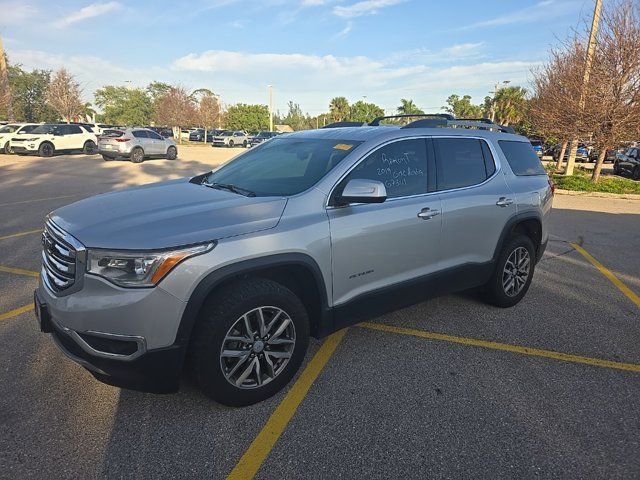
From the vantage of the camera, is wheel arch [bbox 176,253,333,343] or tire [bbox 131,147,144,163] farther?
tire [bbox 131,147,144,163]

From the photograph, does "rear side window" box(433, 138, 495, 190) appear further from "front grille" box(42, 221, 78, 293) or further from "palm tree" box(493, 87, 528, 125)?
"palm tree" box(493, 87, 528, 125)

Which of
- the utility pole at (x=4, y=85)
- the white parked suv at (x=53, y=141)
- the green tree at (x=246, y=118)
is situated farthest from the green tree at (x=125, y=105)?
the white parked suv at (x=53, y=141)

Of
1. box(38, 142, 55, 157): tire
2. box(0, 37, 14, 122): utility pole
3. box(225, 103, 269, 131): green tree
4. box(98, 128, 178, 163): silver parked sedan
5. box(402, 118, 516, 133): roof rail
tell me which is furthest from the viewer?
box(225, 103, 269, 131): green tree

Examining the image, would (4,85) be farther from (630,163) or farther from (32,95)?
(32,95)

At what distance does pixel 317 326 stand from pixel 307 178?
1069 millimetres

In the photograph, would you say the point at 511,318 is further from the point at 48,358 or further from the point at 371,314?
the point at 48,358

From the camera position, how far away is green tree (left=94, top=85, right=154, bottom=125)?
3666 inches

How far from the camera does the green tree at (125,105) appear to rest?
93.1 meters

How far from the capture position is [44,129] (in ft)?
73.5

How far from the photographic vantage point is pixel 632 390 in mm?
3029

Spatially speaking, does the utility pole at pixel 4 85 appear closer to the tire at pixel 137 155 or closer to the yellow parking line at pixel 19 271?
the tire at pixel 137 155

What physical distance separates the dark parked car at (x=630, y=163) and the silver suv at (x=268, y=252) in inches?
816

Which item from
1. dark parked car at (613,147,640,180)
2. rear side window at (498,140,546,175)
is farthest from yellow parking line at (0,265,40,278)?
dark parked car at (613,147,640,180)

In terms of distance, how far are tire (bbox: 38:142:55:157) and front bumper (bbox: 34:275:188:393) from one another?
2375 centimetres
